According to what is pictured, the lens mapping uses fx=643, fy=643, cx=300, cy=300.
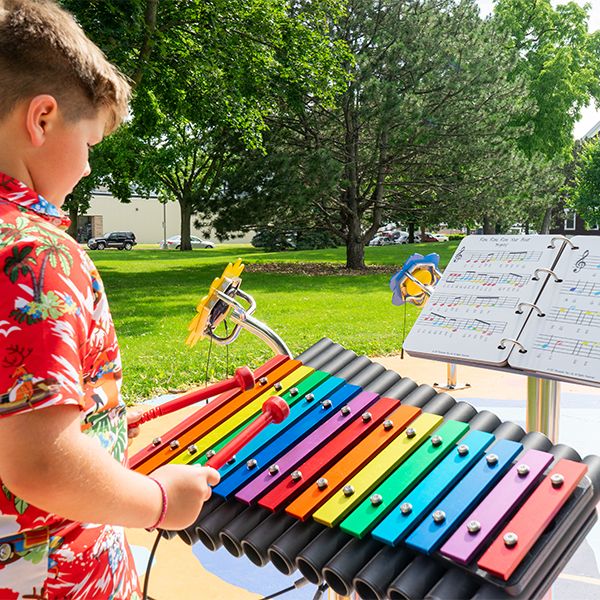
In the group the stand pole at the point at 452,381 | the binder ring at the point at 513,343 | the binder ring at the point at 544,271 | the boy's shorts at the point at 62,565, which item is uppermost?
the binder ring at the point at 544,271

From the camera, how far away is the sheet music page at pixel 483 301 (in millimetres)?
2463

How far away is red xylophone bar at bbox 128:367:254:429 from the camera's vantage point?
1589 mm

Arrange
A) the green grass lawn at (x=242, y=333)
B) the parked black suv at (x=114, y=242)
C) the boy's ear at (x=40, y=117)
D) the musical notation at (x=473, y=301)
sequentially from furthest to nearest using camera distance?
1. the parked black suv at (x=114, y=242)
2. the green grass lawn at (x=242, y=333)
3. the musical notation at (x=473, y=301)
4. the boy's ear at (x=40, y=117)

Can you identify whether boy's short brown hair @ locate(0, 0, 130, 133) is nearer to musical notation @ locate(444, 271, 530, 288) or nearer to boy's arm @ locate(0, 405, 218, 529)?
boy's arm @ locate(0, 405, 218, 529)

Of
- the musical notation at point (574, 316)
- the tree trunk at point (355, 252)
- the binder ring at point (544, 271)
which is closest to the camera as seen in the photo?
the musical notation at point (574, 316)

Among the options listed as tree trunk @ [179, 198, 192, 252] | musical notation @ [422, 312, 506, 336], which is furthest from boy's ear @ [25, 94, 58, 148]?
tree trunk @ [179, 198, 192, 252]

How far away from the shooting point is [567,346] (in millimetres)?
2184

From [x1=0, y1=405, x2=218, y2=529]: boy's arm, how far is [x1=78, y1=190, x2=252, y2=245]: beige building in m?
45.4

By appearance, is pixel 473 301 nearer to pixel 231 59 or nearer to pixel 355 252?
pixel 231 59

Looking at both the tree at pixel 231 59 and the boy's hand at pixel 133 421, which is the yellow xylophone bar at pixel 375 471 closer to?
the boy's hand at pixel 133 421

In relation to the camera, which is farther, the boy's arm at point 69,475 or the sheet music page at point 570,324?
the sheet music page at point 570,324

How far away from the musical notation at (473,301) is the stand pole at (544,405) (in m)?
0.32

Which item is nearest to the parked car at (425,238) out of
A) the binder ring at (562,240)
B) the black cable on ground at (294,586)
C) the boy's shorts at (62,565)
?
the binder ring at (562,240)

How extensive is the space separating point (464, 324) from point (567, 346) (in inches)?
19.9
